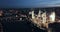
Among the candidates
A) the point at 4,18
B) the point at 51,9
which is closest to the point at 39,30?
the point at 51,9

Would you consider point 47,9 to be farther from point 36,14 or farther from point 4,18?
point 4,18

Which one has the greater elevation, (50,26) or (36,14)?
(36,14)

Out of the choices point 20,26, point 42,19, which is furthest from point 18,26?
point 42,19

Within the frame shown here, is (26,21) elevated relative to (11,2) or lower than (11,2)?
lower

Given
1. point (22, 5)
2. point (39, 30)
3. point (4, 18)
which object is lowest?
point (39, 30)

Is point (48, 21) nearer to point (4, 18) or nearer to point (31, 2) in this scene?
point (31, 2)

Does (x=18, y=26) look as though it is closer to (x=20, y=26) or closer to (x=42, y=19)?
(x=20, y=26)

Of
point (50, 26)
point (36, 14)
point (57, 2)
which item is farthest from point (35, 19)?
point (57, 2)
